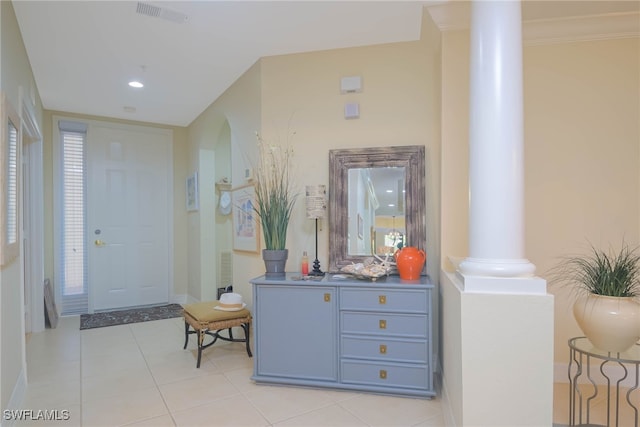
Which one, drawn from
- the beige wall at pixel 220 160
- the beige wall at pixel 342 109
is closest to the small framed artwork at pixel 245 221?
the beige wall at pixel 220 160

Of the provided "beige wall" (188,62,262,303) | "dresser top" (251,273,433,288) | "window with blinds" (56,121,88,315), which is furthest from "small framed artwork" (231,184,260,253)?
"window with blinds" (56,121,88,315)

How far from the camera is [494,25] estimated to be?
1.86 m

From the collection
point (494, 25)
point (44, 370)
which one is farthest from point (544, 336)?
point (44, 370)

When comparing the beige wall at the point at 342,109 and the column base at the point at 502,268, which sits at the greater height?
the beige wall at the point at 342,109

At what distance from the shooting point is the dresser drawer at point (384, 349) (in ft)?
7.96

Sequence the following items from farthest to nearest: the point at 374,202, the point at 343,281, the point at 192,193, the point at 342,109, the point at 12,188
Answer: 1. the point at 192,193
2. the point at 342,109
3. the point at 374,202
4. the point at 343,281
5. the point at 12,188

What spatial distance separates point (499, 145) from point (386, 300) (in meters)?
1.21

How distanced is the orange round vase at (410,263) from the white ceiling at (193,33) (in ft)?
5.33

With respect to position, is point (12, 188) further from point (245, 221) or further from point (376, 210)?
point (376, 210)

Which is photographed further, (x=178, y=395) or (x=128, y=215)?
(x=128, y=215)

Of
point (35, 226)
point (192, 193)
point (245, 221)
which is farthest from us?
point (192, 193)

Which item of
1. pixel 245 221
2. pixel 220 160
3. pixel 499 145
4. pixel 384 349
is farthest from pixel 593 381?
pixel 220 160

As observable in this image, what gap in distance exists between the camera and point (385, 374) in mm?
2479

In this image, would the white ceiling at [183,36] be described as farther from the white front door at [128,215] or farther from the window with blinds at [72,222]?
the white front door at [128,215]
